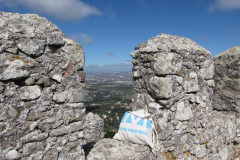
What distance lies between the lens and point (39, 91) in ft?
6.79

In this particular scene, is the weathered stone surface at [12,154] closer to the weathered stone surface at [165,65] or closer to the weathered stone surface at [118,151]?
the weathered stone surface at [118,151]

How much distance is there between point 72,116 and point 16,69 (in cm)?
90

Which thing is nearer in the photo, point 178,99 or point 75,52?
point 75,52

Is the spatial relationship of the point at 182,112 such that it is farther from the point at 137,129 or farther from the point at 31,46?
the point at 31,46

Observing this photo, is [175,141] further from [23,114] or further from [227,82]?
[23,114]

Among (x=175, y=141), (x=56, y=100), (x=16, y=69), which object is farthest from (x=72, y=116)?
(x=175, y=141)

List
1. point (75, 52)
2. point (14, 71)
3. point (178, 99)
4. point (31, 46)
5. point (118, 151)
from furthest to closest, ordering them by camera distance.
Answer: point (178, 99) → point (118, 151) → point (75, 52) → point (31, 46) → point (14, 71)

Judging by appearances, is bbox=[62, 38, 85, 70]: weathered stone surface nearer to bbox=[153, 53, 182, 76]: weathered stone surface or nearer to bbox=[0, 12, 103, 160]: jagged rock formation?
bbox=[0, 12, 103, 160]: jagged rock formation

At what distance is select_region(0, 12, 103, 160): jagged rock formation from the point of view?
1.88m

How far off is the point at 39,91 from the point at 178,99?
232cm

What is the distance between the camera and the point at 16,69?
1909mm

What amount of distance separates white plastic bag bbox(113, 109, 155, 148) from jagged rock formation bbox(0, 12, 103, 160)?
2.98 feet

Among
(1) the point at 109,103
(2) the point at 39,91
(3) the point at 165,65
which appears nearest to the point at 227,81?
(3) the point at 165,65

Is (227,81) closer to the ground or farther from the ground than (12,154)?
→ farther from the ground
